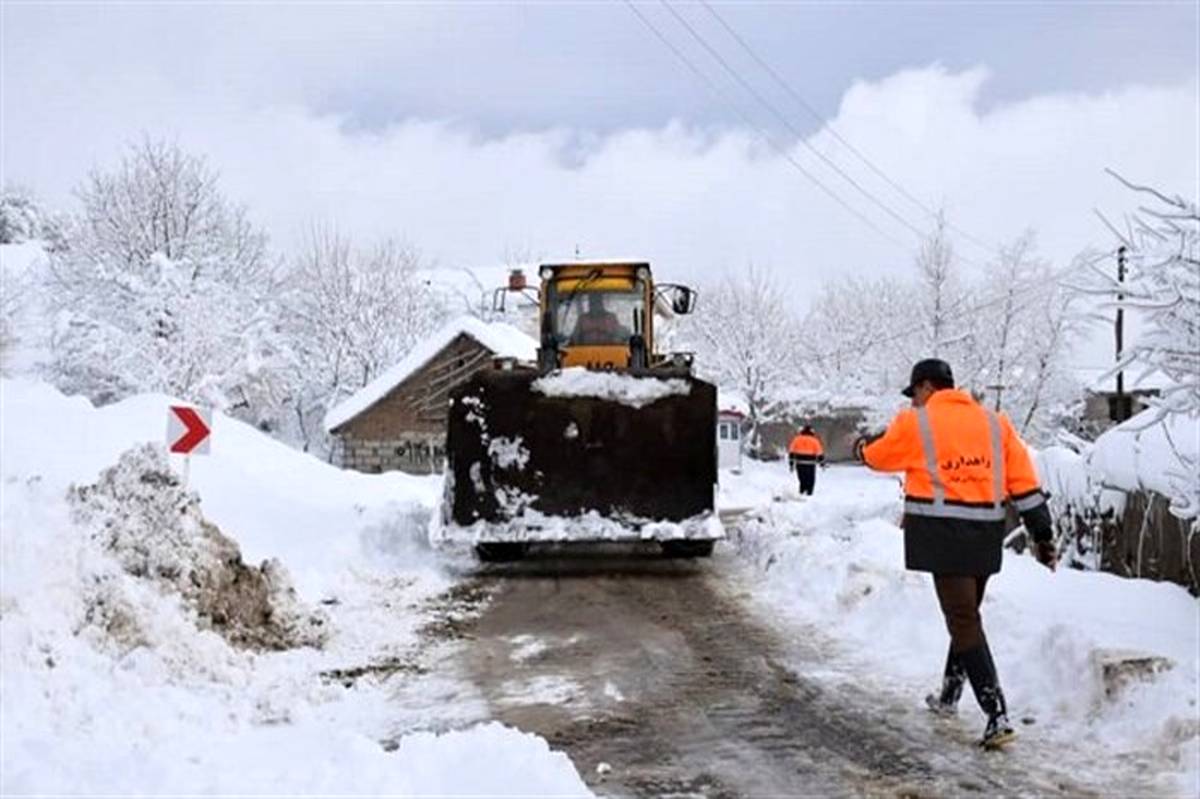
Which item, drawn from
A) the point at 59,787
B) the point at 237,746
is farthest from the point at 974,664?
the point at 59,787

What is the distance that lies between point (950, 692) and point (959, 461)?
1.13m

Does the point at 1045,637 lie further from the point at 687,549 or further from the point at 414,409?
the point at 414,409

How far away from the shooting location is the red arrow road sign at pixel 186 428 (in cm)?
980

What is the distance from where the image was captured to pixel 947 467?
5.38 m

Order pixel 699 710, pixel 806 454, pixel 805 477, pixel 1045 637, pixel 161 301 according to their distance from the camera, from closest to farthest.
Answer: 1. pixel 699 710
2. pixel 1045 637
3. pixel 806 454
4. pixel 805 477
5. pixel 161 301

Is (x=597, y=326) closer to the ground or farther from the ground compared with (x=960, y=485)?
farther from the ground

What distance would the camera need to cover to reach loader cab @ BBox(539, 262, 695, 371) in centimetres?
1373

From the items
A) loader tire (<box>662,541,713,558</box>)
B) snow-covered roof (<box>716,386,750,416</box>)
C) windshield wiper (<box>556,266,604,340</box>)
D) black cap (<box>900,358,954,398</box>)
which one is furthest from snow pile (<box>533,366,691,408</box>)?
snow-covered roof (<box>716,386,750,416</box>)

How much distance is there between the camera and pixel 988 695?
508 centimetres

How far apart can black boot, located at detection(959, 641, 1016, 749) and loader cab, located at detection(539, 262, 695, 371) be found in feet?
28.3

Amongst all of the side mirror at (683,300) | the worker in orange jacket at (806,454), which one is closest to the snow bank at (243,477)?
the side mirror at (683,300)

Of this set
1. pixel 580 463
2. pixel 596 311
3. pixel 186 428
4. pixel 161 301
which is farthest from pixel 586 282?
pixel 161 301

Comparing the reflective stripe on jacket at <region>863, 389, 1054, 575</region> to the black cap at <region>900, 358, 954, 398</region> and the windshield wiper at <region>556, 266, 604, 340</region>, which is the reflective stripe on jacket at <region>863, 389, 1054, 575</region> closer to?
the black cap at <region>900, 358, 954, 398</region>

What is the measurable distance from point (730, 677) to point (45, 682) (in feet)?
11.6
